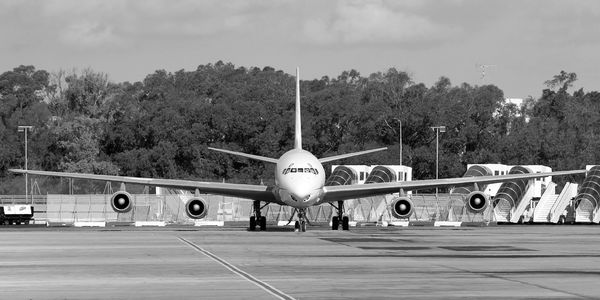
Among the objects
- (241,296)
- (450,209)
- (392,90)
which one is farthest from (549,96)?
(241,296)

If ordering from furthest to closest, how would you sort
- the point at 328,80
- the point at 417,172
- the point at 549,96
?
the point at 328,80 → the point at 549,96 → the point at 417,172

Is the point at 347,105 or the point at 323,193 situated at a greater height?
the point at 347,105

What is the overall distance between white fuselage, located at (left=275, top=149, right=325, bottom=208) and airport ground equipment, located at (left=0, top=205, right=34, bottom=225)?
24.1 m

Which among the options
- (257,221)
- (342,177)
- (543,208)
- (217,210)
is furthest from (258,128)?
(257,221)

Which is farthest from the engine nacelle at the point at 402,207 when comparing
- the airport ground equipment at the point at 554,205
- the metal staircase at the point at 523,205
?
the metal staircase at the point at 523,205

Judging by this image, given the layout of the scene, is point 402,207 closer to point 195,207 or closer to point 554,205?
point 195,207

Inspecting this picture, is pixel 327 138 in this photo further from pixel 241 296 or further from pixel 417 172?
pixel 241 296

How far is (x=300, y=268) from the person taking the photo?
87.8 feet

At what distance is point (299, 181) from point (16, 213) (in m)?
26.9

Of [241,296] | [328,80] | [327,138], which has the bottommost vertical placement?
[241,296]

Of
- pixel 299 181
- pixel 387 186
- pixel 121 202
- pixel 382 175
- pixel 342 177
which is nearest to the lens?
pixel 299 181

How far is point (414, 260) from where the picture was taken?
97.8ft

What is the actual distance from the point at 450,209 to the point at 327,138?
64894 mm

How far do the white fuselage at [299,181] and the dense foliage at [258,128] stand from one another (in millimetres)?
64267
